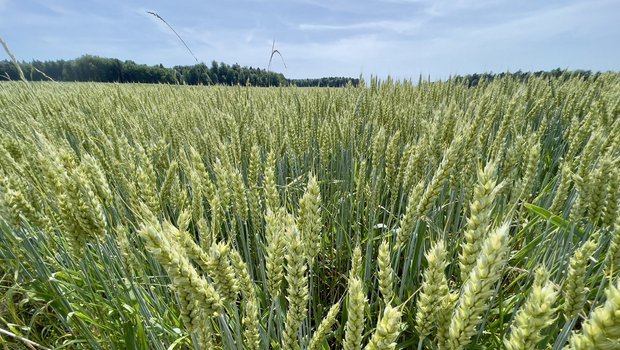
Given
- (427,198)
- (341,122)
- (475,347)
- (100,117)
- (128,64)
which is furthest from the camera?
(128,64)

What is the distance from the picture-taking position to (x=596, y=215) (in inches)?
45.1

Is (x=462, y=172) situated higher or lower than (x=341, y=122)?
lower

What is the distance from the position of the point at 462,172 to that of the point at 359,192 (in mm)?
565

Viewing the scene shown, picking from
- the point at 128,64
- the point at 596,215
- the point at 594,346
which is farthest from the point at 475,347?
the point at 128,64

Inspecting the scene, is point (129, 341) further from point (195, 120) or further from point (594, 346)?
point (195, 120)

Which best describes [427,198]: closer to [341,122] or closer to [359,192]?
[359,192]

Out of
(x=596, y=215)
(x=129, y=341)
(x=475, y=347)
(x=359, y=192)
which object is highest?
(x=596, y=215)

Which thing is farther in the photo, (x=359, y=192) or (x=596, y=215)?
(x=359, y=192)

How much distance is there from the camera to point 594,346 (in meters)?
0.46

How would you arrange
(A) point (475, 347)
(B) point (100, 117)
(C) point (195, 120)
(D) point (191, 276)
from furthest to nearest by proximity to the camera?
(B) point (100, 117), (C) point (195, 120), (A) point (475, 347), (D) point (191, 276)

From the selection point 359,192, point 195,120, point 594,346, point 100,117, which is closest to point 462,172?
point 359,192

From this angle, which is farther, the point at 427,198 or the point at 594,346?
the point at 427,198

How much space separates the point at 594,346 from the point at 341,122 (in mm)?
2356

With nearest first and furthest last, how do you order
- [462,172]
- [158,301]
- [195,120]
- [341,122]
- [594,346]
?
[594,346], [158,301], [462,172], [341,122], [195,120]
